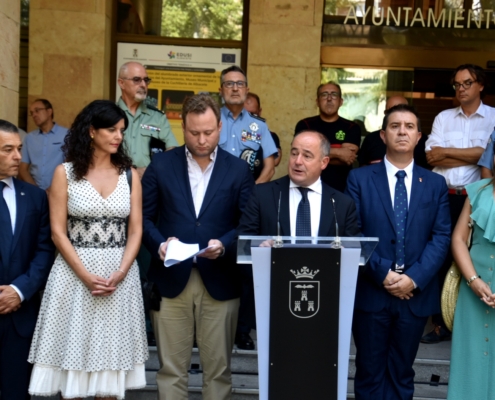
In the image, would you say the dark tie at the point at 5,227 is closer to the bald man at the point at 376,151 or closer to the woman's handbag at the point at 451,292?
the woman's handbag at the point at 451,292

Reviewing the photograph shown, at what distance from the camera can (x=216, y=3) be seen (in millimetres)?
8938

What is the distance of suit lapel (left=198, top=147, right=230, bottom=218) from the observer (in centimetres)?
480

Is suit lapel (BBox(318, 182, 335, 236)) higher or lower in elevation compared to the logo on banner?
higher

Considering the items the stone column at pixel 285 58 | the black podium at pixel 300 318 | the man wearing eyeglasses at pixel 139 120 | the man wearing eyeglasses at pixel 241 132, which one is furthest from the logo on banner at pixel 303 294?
the stone column at pixel 285 58

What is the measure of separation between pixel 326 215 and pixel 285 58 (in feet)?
14.5

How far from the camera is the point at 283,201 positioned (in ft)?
15.1

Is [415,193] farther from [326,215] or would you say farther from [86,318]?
[86,318]

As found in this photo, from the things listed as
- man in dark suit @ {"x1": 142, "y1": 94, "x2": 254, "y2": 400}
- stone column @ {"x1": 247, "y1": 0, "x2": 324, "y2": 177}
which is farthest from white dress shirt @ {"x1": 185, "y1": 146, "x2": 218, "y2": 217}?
stone column @ {"x1": 247, "y1": 0, "x2": 324, "y2": 177}

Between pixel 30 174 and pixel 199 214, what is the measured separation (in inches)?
139

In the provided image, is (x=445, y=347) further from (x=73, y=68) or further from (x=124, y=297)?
(x=73, y=68)

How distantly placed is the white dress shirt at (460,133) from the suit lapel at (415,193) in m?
1.42

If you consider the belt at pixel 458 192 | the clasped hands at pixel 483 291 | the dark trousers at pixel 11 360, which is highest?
the belt at pixel 458 192

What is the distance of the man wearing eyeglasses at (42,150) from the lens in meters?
7.71

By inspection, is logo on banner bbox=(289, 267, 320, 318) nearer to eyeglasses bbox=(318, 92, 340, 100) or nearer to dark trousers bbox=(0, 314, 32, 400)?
dark trousers bbox=(0, 314, 32, 400)
